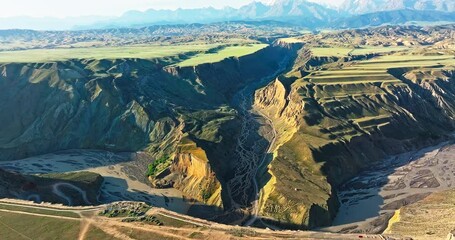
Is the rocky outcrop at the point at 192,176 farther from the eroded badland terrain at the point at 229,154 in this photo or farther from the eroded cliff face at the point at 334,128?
the eroded cliff face at the point at 334,128

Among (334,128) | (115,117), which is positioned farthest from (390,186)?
(115,117)

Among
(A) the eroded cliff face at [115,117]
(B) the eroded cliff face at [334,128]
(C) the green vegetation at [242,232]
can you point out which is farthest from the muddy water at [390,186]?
(A) the eroded cliff face at [115,117]

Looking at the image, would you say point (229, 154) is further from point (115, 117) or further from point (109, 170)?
point (115, 117)

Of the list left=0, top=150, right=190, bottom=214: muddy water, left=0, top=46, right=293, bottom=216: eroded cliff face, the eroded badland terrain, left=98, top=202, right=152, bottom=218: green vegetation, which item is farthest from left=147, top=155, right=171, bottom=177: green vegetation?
left=98, top=202, right=152, bottom=218: green vegetation

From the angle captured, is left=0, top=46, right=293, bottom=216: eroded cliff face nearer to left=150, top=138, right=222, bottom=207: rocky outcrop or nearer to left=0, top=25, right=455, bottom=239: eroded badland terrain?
left=150, top=138, right=222, bottom=207: rocky outcrop

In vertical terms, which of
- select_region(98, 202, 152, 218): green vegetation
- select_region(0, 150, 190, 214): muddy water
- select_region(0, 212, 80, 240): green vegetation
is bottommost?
select_region(0, 150, 190, 214): muddy water

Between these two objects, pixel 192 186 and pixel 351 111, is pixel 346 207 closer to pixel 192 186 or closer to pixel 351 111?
pixel 192 186

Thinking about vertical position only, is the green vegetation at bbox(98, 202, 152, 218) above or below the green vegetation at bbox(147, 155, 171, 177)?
above
